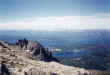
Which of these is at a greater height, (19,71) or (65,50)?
(19,71)

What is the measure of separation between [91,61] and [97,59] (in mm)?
6538

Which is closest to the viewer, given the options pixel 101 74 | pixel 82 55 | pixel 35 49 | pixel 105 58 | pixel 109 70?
pixel 35 49

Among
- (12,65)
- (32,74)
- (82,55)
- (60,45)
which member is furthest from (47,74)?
(60,45)

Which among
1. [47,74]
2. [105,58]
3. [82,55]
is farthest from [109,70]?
[47,74]

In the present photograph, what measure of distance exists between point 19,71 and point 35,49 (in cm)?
4216

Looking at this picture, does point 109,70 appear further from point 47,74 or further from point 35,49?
point 47,74

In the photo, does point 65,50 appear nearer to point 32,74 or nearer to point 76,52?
point 76,52

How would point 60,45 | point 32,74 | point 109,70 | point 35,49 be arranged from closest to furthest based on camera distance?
point 32,74 → point 35,49 → point 109,70 → point 60,45

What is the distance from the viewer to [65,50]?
15750cm

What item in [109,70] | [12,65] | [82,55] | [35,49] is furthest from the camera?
[82,55]

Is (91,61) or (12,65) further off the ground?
(12,65)

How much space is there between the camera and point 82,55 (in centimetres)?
14112

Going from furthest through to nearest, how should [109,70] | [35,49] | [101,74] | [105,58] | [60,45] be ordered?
[60,45] < [105,58] < [109,70] < [101,74] < [35,49]

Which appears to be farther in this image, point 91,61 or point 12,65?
point 91,61
